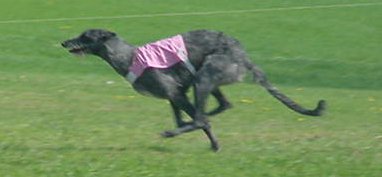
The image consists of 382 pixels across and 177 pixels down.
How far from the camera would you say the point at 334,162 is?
855cm

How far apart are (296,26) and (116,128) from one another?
46.9ft

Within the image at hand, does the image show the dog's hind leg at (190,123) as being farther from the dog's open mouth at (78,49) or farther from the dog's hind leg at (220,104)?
the dog's open mouth at (78,49)

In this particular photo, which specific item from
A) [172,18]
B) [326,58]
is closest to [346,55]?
[326,58]

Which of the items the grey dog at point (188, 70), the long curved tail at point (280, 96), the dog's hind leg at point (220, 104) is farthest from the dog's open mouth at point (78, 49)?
the long curved tail at point (280, 96)

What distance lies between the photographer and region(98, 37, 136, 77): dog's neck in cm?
999

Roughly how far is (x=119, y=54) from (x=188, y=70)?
0.67 m

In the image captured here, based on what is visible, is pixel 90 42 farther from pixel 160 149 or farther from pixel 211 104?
pixel 211 104

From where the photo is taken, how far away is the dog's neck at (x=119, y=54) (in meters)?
9.99

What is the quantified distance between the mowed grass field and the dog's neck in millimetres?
728

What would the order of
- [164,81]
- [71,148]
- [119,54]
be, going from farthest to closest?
[119,54], [164,81], [71,148]

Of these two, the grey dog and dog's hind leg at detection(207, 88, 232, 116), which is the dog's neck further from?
dog's hind leg at detection(207, 88, 232, 116)

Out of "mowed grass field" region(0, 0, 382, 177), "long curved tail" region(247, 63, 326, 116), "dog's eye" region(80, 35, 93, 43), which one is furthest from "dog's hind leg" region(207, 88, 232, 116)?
"dog's eye" region(80, 35, 93, 43)

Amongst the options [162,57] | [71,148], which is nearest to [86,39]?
[162,57]

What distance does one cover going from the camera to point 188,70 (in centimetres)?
991
